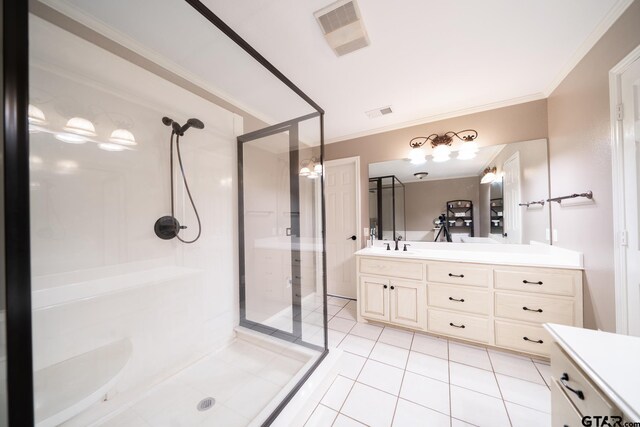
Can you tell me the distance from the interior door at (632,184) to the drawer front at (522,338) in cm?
58

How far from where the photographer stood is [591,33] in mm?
1416

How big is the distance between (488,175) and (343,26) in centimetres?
227

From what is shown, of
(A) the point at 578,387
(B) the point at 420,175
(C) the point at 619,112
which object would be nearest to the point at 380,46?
(C) the point at 619,112

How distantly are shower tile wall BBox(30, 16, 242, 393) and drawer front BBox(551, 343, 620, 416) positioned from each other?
214 cm

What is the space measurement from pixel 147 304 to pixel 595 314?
318 cm

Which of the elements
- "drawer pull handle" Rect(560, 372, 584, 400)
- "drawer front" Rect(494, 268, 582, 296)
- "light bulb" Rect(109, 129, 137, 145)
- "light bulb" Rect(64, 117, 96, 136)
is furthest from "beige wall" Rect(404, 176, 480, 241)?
"light bulb" Rect(64, 117, 96, 136)

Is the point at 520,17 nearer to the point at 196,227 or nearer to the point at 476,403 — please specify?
the point at 476,403

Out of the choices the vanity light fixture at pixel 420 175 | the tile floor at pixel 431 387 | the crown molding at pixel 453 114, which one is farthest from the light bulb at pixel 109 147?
the vanity light fixture at pixel 420 175

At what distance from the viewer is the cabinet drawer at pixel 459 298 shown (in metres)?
1.92

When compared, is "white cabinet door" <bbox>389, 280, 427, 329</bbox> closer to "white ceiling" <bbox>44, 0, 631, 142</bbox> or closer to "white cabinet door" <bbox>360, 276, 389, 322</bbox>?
"white cabinet door" <bbox>360, 276, 389, 322</bbox>

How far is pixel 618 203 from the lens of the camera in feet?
4.27

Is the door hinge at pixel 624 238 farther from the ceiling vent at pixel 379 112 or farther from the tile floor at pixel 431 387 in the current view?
the ceiling vent at pixel 379 112

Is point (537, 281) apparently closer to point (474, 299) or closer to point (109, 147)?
point (474, 299)

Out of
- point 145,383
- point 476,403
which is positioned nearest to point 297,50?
point 145,383
